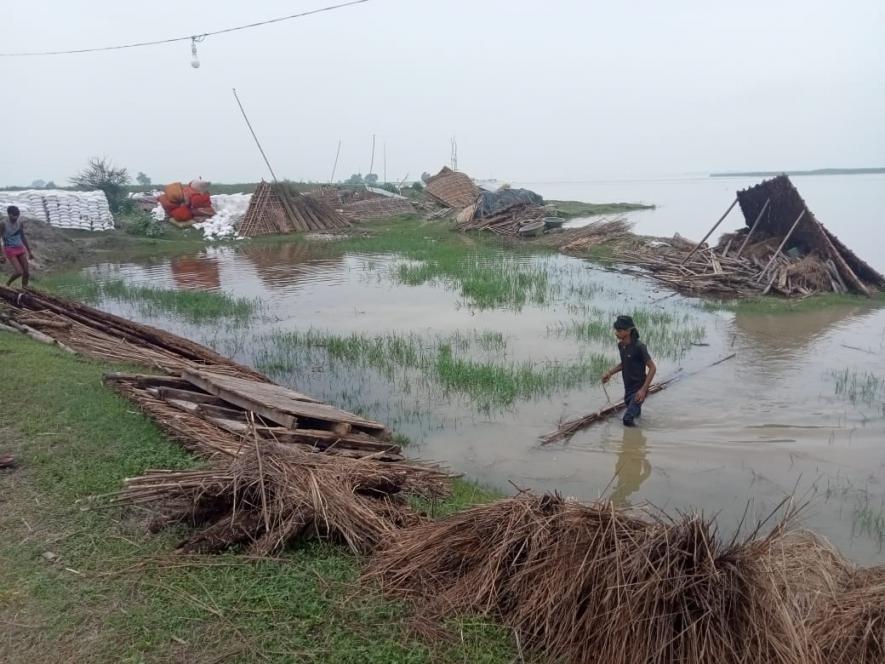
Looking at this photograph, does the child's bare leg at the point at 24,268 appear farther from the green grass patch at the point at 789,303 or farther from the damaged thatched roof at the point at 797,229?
the damaged thatched roof at the point at 797,229

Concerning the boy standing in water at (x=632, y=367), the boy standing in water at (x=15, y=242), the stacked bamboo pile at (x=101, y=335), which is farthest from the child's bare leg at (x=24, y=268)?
the boy standing in water at (x=632, y=367)

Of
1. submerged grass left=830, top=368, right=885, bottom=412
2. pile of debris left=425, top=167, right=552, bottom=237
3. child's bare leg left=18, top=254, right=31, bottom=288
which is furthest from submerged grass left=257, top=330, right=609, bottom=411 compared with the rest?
pile of debris left=425, top=167, right=552, bottom=237

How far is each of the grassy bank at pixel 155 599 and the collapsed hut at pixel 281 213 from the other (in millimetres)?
23026

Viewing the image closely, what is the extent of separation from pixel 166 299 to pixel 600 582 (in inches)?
489

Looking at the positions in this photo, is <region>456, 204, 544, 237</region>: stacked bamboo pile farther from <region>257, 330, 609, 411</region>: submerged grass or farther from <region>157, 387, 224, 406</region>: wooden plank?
<region>157, 387, 224, 406</region>: wooden plank

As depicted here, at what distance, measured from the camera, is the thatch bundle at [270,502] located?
12.0ft

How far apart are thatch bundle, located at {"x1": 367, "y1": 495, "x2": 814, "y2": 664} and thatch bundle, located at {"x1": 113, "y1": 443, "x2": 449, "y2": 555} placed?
0.40m

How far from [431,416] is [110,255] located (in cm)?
1823

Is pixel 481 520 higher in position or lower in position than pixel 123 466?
higher

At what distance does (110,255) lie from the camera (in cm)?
2145

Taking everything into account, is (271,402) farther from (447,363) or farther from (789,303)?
(789,303)

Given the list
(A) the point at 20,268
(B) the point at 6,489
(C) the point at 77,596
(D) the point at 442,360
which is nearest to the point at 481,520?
(C) the point at 77,596

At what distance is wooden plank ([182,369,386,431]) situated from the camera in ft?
16.9

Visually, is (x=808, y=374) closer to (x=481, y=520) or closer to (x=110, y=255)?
(x=481, y=520)
